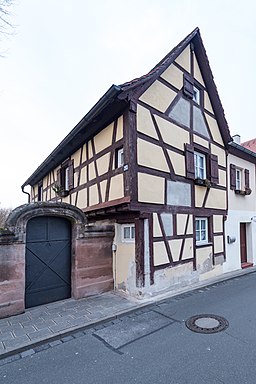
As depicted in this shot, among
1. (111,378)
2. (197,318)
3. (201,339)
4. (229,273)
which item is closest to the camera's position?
(111,378)

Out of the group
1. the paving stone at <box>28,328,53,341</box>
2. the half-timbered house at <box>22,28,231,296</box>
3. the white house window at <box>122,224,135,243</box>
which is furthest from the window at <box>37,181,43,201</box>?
the paving stone at <box>28,328,53,341</box>

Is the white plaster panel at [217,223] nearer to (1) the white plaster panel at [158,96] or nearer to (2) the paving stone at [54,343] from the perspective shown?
(1) the white plaster panel at [158,96]

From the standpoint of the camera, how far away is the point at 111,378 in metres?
2.95

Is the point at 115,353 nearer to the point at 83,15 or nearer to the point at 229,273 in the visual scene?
the point at 229,273

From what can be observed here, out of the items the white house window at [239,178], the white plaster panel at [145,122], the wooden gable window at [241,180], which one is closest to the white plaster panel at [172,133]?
the white plaster panel at [145,122]

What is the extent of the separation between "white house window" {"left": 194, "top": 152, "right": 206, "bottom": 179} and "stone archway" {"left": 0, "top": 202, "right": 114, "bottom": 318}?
369 centimetres

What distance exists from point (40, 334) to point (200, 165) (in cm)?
686

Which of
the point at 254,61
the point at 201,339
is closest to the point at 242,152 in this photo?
the point at 254,61

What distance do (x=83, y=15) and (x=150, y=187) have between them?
16.0ft

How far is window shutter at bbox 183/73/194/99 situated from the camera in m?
7.76

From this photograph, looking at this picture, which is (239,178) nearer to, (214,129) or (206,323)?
(214,129)

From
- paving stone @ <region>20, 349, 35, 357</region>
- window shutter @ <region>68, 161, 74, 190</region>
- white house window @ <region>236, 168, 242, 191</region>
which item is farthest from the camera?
white house window @ <region>236, 168, 242, 191</region>

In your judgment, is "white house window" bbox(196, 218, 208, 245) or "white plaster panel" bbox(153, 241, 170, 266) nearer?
"white plaster panel" bbox(153, 241, 170, 266)

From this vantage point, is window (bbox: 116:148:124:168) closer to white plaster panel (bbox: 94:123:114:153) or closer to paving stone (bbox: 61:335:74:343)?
white plaster panel (bbox: 94:123:114:153)
